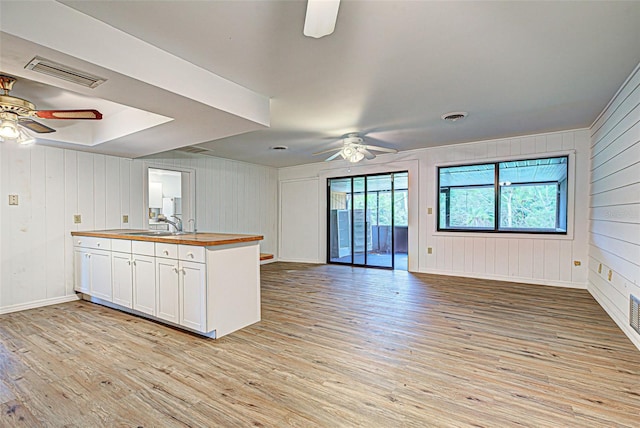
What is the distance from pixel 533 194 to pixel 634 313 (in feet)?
8.92

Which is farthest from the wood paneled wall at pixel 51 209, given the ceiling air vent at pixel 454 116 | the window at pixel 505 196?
the window at pixel 505 196

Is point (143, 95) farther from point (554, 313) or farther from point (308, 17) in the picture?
point (554, 313)

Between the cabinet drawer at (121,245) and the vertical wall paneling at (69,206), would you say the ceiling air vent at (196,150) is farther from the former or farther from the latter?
the cabinet drawer at (121,245)

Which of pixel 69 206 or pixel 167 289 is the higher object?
pixel 69 206

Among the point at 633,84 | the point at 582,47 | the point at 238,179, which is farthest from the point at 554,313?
the point at 238,179

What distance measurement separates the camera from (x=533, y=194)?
16.5 ft

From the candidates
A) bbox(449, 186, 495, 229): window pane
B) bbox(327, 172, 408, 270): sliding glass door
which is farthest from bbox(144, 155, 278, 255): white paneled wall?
bbox(449, 186, 495, 229): window pane

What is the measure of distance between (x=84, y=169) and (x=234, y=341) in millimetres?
3441

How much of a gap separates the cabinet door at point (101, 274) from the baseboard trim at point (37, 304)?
0.54 m

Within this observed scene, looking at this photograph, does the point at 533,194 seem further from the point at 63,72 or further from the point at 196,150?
the point at 63,72

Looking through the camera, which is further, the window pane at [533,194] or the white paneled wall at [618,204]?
the window pane at [533,194]

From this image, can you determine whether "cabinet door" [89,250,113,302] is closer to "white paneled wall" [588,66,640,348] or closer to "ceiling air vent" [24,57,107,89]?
"ceiling air vent" [24,57,107,89]

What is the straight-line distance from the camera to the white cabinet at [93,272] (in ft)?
12.3

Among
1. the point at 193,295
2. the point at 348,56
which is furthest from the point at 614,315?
the point at 193,295
